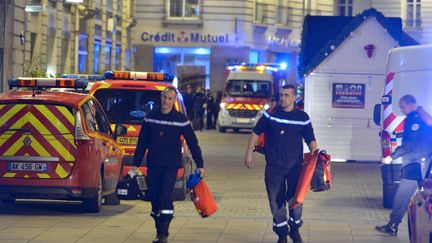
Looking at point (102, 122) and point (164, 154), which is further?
point (102, 122)

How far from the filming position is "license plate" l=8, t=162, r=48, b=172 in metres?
14.3

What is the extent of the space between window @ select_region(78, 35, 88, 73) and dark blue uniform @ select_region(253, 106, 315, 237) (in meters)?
29.5

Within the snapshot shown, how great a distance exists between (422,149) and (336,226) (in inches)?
62.7

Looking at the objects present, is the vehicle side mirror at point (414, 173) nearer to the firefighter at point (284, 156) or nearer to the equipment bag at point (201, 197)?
the firefighter at point (284, 156)

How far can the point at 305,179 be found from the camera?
476 inches

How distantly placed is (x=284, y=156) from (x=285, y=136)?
0.21 meters

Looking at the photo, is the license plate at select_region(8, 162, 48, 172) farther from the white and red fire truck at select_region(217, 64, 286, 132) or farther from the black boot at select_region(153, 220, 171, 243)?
the white and red fire truck at select_region(217, 64, 286, 132)

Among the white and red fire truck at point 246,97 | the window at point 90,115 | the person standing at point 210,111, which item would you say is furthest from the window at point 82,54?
the window at point 90,115

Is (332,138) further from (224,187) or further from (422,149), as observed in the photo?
A: (422,149)

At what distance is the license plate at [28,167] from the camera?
563 inches

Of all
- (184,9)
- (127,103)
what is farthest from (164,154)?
(184,9)

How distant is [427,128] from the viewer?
13234 millimetres

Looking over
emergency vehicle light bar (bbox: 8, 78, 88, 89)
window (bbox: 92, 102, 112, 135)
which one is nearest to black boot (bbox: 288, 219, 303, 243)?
window (bbox: 92, 102, 112, 135)

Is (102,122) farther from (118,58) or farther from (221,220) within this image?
(118,58)
